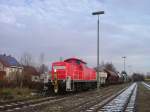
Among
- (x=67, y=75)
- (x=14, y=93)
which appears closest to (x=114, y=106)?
(x=14, y=93)

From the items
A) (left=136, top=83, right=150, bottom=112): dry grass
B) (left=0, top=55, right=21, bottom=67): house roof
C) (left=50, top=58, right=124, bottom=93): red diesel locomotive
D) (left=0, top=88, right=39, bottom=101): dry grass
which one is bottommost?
(left=136, top=83, right=150, bottom=112): dry grass

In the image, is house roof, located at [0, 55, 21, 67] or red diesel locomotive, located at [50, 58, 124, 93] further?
house roof, located at [0, 55, 21, 67]

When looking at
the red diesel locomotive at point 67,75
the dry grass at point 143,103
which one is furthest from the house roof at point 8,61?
the dry grass at point 143,103

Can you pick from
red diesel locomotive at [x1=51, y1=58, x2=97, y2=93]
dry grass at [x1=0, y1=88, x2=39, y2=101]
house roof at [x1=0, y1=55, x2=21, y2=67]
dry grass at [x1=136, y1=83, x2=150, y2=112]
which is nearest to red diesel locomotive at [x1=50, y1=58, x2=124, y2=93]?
red diesel locomotive at [x1=51, y1=58, x2=97, y2=93]

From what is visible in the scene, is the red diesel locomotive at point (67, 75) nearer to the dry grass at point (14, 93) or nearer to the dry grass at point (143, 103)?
the dry grass at point (14, 93)

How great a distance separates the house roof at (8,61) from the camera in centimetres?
9301

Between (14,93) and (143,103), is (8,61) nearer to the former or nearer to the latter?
(14,93)

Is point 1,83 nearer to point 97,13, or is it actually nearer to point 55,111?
point 97,13

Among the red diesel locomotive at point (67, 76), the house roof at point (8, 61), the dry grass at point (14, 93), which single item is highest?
the house roof at point (8, 61)

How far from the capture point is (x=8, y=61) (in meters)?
97.6

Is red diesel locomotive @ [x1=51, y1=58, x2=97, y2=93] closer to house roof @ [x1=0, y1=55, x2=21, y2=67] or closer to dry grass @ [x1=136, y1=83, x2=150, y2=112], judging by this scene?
dry grass @ [x1=136, y1=83, x2=150, y2=112]

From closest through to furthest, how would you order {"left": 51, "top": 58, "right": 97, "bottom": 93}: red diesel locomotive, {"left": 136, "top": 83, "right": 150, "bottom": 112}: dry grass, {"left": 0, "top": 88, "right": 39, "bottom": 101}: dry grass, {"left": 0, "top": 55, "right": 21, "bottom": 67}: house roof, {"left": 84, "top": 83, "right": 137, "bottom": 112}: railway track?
1. {"left": 84, "top": 83, "right": 137, "bottom": 112}: railway track
2. {"left": 136, "top": 83, "right": 150, "bottom": 112}: dry grass
3. {"left": 0, "top": 88, "right": 39, "bottom": 101}: dry grass
4. {"left": 51, "top": 58, "right": 97, "bottom": 93}: red diesel locomotive
5. {"left": 0, "top": 55, "right": 21, "bottom": 67}: house roof

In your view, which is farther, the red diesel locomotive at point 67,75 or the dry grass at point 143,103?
the red diesel locomotive at point 67,75

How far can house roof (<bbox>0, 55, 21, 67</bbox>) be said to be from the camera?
93.0 meters
